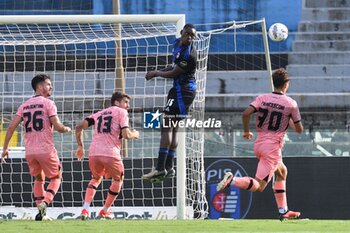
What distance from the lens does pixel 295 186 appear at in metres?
18.0

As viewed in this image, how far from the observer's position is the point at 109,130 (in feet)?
44.5

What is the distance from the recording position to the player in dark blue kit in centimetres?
1248

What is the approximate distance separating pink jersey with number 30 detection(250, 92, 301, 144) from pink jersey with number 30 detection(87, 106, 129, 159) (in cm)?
198

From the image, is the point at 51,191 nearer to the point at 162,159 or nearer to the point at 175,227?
the point at 162,159

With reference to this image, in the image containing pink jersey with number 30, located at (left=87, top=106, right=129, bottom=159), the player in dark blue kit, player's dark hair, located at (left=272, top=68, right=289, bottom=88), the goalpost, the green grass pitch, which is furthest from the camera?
the goalpost

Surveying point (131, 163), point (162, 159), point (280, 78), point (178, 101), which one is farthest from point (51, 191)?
point (131, 163)

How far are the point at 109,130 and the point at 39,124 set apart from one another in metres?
1.13

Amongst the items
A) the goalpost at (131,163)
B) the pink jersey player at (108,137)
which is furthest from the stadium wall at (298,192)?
the pink jersey player at (108,137)

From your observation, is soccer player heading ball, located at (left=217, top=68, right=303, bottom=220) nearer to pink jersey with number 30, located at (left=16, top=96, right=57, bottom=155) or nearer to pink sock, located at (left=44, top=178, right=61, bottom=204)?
pink sock, located at (left=44, top=178, right=61, bottom=204)

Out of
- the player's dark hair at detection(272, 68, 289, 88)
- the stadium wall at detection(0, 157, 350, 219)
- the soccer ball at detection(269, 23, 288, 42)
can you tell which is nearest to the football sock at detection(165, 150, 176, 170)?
the player's dark hair at detection(272, 68, 289, 88)

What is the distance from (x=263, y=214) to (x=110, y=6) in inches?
692

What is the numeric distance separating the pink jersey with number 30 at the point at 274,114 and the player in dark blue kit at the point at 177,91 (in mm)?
854

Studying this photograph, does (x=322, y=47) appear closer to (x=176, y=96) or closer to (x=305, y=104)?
(x=305, y=104)

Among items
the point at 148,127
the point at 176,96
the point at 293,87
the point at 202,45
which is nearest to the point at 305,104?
the point at 293,87
